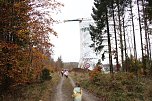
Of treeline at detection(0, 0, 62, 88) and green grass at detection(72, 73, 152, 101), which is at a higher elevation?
treeline at detection(0, 0, 62, 88)

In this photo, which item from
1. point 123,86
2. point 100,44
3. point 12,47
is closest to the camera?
point 12,47

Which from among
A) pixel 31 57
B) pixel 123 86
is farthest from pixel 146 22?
pixel 31 57

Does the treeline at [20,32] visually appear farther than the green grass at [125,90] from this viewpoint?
No

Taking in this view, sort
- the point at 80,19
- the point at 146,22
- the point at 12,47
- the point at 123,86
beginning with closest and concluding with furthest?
the point at 12,47 → the point at 123,86 → the point at 146,22 → the point at 80,19

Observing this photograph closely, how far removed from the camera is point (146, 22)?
4588 centimetres

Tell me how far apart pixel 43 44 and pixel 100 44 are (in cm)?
2847

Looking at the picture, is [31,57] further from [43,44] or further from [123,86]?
[123,86]

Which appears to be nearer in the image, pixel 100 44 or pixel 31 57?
pixel 31 57

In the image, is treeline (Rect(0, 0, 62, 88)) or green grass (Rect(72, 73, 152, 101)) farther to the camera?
green grass (Rect(72, 73, 152, 101))

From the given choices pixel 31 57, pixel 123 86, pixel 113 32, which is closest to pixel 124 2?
pixel 113 32

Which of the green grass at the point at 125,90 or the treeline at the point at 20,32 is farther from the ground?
the treeline at the point at 20,32

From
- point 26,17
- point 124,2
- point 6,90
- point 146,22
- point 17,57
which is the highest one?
point 124,2

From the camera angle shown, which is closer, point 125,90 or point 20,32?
point 20,32

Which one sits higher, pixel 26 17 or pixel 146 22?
pixel 146 22
